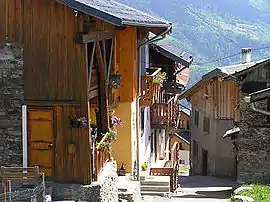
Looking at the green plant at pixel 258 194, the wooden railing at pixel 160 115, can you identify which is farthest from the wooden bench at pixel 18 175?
the wooden railing at pixel 160 115

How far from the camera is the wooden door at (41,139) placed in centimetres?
1469

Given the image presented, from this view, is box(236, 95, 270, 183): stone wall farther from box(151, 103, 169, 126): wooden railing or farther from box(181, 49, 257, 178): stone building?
box(151, 103, 169, 126): wooden railing

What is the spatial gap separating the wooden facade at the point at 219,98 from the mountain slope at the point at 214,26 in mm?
77410

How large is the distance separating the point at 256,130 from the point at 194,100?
39.1ft

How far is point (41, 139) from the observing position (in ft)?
48.6

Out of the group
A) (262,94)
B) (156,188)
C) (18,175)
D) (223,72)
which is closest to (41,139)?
(18,175)

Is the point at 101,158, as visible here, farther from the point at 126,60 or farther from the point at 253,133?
the point at 253,133

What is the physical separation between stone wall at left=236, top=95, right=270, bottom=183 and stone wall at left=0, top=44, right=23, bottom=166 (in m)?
11.1

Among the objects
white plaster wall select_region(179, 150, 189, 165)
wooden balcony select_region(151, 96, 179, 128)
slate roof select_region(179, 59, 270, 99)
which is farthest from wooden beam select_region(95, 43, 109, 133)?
white plaster wall select_region(179, 150, 189, 165)

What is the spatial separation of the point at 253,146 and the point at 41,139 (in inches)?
435

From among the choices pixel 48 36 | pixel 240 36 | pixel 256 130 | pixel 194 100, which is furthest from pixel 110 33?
pixel 240 36

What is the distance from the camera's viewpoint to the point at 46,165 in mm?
14797

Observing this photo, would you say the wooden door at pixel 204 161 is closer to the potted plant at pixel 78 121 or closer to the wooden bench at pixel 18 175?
the potted plant at pixel 78 121

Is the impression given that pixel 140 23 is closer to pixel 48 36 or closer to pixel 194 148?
pixel 48 36
